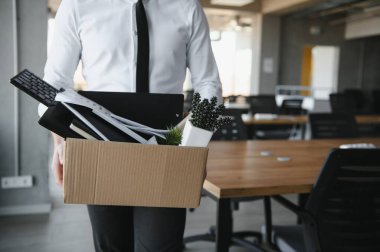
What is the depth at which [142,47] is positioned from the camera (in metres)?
1.15

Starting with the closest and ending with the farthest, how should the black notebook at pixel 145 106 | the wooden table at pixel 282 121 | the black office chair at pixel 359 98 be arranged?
the black notebook at pixel 145 106 → the wooden table at pixel 282 121 → the black office chair at pixel 359 98

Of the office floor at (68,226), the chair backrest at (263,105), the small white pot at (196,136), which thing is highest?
the small white pot at (196,136)

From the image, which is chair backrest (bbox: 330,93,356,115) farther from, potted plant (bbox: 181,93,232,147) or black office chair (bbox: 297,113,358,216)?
potted plant (bbox: 181,93,232,147)

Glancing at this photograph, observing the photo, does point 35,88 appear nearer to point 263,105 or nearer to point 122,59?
point 122,59

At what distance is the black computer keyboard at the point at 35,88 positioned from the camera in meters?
0.86

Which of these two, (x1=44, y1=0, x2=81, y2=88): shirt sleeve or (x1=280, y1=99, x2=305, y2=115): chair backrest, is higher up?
(x1=44, y1=0, x2=81, y2=88): shirt sleeve

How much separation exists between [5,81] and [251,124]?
7.69 ft

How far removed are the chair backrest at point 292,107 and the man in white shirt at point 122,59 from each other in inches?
185

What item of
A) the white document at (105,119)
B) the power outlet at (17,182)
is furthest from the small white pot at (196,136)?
the power outlet at (17,182)

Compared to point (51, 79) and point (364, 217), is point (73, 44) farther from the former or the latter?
point (364, 217)

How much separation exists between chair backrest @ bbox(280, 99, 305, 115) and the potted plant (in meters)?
4.98

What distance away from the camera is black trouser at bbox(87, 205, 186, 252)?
3.73 feet

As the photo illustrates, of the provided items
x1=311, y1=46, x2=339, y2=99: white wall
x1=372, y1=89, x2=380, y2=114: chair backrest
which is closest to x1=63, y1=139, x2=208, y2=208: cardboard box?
x1=311, y1=46, x2=339, y2=99: white wall

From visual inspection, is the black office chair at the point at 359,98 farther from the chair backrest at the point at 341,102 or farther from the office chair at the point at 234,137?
the office chair at the point at 234,137
